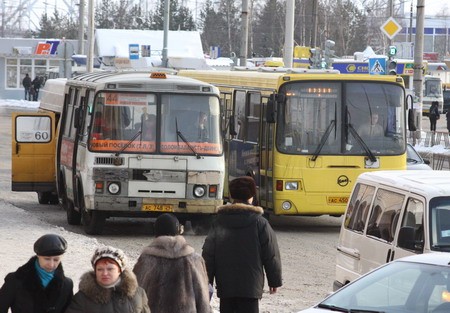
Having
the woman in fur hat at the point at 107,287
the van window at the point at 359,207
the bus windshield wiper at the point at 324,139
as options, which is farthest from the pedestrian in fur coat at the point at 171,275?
the bus windshield wiper at the point at 324,139

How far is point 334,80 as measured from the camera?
21062 mm

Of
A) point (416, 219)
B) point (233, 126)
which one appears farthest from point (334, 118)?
point (416, 219)

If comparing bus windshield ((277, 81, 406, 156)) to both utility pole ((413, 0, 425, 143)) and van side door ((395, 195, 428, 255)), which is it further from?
utility pole ((413, 0, 425, 143))

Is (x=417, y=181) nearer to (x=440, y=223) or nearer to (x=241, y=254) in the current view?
(x=440, y=223)

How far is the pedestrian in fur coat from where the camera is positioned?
8.06m

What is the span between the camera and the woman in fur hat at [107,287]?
688 cm

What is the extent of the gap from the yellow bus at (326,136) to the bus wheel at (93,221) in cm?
261

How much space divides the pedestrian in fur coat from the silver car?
2.48 feet

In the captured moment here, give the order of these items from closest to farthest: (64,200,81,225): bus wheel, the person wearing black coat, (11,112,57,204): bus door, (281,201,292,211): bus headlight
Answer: (281,201,292,211): bus headlight
(64,200,81,225): bus wheel
(11,112,57,204): bus door
the person wearing black coat

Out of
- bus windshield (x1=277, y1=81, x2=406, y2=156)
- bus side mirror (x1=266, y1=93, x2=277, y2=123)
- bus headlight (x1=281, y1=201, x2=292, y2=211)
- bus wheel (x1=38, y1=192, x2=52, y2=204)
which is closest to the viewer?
bus side mirror (x1=266, y1=93, x2=277, y2=123)

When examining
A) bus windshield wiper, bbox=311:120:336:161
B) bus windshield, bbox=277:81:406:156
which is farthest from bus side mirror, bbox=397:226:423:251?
bus windshield, bbox=277:81:406:156

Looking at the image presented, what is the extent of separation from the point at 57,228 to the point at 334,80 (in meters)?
5.14

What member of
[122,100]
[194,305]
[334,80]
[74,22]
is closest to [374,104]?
[334,80]

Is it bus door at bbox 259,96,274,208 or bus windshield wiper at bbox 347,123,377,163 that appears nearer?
bus windshield wiper at bbox 347,123,377,163
